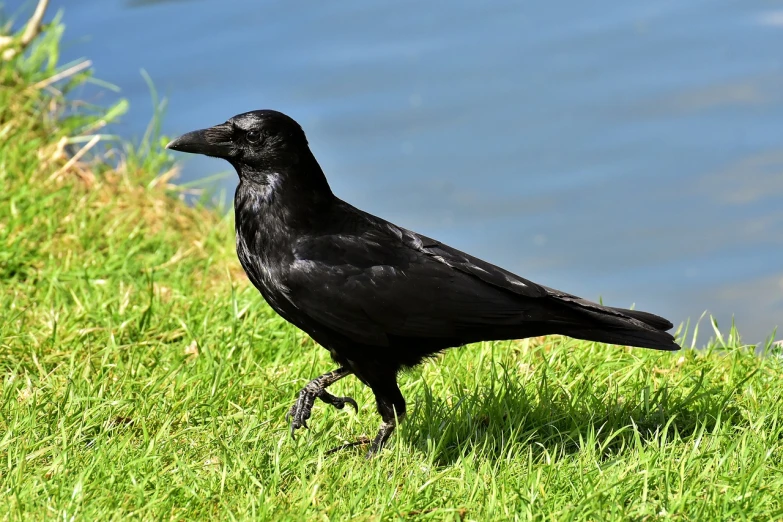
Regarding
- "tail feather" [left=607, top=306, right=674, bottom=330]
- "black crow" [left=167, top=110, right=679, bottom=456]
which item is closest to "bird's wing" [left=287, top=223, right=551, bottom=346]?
"black crow" [left=167, top=110, right=679, bottom=456]

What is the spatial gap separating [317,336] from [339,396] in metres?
0.87

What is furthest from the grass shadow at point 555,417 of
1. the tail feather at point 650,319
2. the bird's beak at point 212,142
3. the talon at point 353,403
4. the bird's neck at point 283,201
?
the bird's beak at point 212,142

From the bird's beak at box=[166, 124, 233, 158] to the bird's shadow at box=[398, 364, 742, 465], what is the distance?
1414mm

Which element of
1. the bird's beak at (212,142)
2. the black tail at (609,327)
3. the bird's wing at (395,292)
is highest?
the bird's beak at (212,142)

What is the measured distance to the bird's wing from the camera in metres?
4.26

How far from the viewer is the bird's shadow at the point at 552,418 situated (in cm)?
451

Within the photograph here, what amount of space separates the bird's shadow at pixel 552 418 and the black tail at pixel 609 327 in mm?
365

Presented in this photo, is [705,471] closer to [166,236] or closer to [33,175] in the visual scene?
[166,236]

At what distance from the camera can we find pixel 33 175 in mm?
7281

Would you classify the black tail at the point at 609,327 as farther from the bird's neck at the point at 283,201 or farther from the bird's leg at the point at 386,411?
the bird's neck at the point at 283,201

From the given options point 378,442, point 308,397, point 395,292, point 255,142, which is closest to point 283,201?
point 255,142

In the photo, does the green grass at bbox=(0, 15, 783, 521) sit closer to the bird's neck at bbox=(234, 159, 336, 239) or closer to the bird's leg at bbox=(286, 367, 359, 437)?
the bird's leg at bbox=(286, 367, 359, 437)

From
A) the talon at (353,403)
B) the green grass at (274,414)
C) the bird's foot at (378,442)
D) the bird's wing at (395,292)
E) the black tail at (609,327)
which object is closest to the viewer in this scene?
the green grass at (274,414)

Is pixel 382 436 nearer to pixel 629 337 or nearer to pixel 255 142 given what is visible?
pixel 629 337
